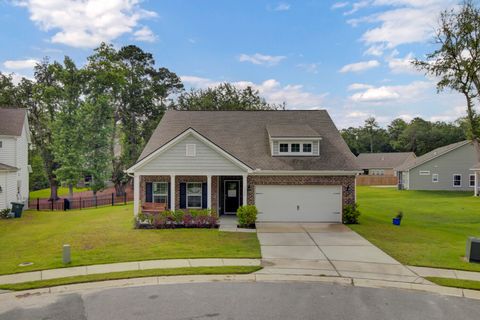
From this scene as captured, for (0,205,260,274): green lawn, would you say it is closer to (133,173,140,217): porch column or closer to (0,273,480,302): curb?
(133,173,140,217): porch column

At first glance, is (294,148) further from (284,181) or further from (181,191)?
(181,191)

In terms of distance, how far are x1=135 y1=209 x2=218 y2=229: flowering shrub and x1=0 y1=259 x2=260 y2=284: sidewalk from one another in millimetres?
5978

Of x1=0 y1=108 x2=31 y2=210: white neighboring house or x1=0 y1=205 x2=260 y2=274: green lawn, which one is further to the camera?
x1=0 y1=108 x2=31 y2=210: white neighboring house

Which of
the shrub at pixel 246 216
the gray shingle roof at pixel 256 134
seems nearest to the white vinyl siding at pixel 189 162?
the gray shingle roof at pixel 256 134

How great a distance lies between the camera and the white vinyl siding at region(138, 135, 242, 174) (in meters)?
18.8

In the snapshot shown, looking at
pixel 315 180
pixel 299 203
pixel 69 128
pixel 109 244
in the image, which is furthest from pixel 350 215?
pixel 69 128

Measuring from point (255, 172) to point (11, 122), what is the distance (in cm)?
1985

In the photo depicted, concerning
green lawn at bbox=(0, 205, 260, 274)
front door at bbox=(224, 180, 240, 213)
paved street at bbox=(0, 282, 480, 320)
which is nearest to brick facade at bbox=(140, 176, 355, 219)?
front door at bbox=(224, 180, 240, 213)

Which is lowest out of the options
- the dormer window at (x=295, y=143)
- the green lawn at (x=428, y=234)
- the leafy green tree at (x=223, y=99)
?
the green lawn at (x=428, y=234)

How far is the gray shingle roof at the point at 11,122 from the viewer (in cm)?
2673

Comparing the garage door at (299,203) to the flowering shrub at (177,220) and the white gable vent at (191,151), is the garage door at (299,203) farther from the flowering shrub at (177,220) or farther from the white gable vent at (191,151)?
the white gable vent at (191,151)

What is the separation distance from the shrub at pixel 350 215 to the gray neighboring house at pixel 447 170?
111 feet

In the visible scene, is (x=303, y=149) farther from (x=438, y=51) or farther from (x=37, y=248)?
(x=37, y=248)

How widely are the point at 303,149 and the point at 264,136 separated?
2.81 meters
